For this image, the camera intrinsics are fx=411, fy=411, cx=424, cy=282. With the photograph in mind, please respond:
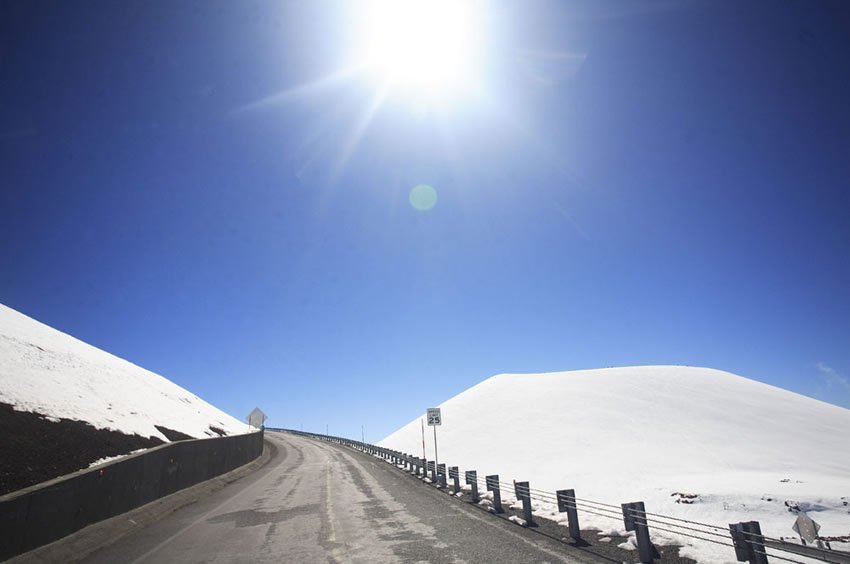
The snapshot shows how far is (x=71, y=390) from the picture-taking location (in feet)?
59.6

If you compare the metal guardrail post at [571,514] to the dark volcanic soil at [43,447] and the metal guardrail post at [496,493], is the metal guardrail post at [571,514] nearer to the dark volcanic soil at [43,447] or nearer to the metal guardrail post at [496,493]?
the metal guardrail post at [496,493]

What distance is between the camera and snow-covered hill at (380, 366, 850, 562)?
22469 mm

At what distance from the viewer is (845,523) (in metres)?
18.3

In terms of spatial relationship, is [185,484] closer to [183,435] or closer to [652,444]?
[183,435]

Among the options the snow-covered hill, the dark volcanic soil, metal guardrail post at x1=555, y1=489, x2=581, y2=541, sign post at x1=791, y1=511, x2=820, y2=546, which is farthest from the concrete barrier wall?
sign post at x1=791, y1=511, x2=820, y2=546

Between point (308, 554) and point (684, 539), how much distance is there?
7248 mm

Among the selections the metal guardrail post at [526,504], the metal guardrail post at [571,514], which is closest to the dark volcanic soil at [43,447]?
the metal guardrail post at [526,504]

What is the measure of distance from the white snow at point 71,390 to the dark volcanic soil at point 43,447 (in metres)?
0.79

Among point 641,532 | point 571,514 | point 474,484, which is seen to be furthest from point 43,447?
point 641,532

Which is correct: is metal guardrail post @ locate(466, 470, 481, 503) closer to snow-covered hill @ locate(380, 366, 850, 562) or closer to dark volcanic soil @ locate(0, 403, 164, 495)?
snow-covered hill @ locate(380, 366, 850, 562)

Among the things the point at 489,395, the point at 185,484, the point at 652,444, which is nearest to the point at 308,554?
the point at 185,484

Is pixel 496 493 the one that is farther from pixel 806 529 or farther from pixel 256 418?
pixel 256 418

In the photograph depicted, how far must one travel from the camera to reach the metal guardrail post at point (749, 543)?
18.7ft

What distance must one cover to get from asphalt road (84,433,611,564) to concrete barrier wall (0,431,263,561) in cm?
93
